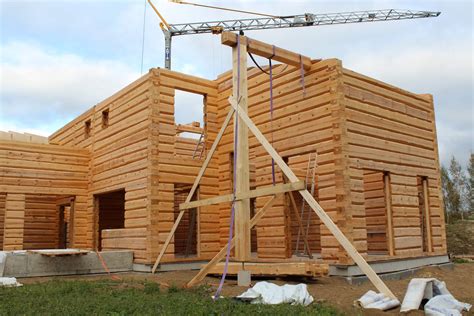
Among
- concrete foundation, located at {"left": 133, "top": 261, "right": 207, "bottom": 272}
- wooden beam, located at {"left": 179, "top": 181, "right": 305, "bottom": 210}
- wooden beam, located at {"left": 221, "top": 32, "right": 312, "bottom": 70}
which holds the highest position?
wooden beam, located at {"left": 221, "top": 32, "right": 312, "bottom": 70}

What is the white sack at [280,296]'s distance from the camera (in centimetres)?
707

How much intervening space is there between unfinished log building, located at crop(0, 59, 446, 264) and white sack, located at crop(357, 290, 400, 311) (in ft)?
Result: 9.59

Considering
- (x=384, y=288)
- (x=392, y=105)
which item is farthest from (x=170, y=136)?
(x=384, y=288)

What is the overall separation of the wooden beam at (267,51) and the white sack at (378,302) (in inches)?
227

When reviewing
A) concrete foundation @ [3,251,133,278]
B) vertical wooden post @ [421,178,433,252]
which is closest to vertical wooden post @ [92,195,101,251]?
concrete foundation @ [3,251,133,278]

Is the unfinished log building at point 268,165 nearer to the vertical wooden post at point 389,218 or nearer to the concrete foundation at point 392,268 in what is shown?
the vertical wooden post at point 389,218

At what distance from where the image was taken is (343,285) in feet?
31.3

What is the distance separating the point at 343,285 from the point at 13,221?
35.4ft

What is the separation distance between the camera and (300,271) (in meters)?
9.06

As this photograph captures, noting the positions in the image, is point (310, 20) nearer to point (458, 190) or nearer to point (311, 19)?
point (311, 19)

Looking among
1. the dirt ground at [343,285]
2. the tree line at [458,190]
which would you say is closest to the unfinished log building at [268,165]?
the dirt ground at [343,285]

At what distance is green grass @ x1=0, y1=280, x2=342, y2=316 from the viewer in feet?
20.2

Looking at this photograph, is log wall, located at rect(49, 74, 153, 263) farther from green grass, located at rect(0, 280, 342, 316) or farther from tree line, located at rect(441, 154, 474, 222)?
tree line, located at rect(441, 154, 474, 222)

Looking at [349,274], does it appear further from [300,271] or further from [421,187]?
[421,187]
